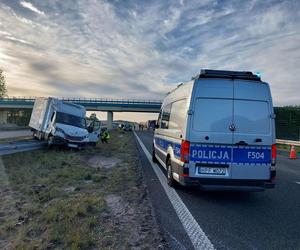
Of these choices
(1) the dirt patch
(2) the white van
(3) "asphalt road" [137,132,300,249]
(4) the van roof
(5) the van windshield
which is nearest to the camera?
(3) "asphalt road" [137,132,300,249]

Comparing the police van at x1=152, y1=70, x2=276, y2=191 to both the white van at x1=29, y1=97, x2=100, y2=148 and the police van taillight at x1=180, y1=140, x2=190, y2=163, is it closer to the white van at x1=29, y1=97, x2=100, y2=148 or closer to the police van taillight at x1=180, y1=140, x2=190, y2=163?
the police van taillight at x1=180, y1=140, x2=190, y2=163

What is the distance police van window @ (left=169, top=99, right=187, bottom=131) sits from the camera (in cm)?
761

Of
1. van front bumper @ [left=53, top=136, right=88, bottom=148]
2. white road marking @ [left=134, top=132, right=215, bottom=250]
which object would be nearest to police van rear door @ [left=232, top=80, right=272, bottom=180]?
white road marking @ [left=134, top=132, right=215, bottom=250]

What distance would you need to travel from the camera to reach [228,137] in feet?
23.2

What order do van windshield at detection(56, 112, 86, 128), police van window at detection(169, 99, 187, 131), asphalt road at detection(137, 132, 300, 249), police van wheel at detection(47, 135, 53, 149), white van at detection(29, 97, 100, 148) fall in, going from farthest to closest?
van windshield at detection(56, 112, 86, 128) < white van at detection(29, 97, 100, 148) < police van wheel at detection(47, 135, 53, 149) < police van window at detection(169, 99, 187, 131) < asphalt road at detection(137, 132, 300, 249)

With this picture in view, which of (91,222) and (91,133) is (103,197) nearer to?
(91,222)

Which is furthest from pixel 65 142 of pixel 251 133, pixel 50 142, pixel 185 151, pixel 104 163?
pixel 251 133

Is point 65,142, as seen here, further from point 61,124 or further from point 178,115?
point 178,115

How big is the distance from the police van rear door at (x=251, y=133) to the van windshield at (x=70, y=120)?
576 inches

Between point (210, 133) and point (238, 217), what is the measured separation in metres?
1.87

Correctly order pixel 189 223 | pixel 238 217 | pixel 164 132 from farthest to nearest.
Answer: pixel 164 132 < pixel 238 217 < pixel 189 223

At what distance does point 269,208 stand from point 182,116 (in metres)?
2.81

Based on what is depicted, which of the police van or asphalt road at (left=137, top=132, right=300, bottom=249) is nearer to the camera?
asphalt road at (left=137, top=132, right=300, bottom=249)

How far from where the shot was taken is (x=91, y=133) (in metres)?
22.9
